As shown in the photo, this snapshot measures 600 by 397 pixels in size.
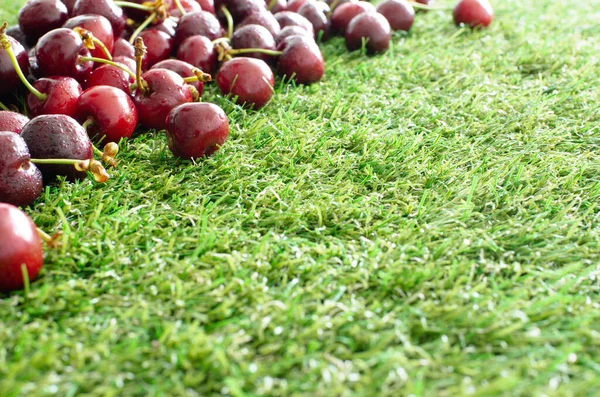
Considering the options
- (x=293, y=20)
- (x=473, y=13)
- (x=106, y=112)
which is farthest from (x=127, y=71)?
(x=473, y=13)

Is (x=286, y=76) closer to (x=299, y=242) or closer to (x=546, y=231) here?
(x=299, y=242)

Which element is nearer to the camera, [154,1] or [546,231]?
[546,231]

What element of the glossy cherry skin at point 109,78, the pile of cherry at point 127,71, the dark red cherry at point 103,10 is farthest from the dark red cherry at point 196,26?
the glossy cherry skin at point 109,78

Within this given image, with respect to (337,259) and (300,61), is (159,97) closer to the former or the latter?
(300,61)

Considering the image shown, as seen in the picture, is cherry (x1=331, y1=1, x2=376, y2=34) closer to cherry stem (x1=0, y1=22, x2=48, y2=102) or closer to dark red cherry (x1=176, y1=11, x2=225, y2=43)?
dark red cherry (x1=176, y1=11, x2=225, y2=43)

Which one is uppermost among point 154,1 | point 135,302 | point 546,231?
point 154,1

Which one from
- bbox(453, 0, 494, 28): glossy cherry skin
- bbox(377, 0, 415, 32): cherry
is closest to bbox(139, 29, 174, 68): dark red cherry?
bbox(377, 0, 415, 32): cherry

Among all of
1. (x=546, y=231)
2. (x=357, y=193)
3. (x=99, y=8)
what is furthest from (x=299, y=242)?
(x=99, y=8)
